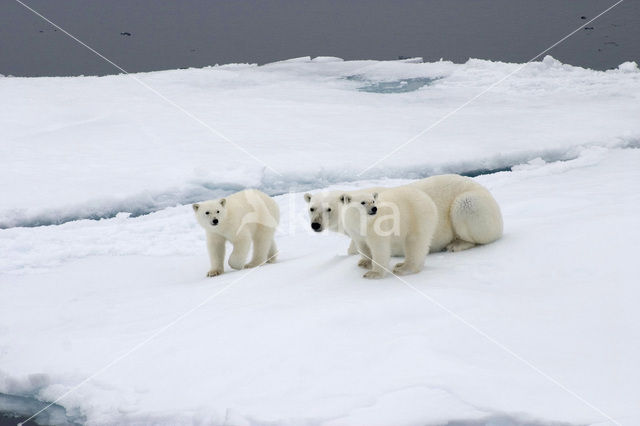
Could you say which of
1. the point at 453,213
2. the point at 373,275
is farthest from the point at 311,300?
the point at 453,213

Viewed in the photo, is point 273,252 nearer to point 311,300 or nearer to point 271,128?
point 311,300

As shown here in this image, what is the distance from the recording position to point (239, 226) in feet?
15.4

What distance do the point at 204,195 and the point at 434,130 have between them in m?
4.58

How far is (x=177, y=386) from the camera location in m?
2.59

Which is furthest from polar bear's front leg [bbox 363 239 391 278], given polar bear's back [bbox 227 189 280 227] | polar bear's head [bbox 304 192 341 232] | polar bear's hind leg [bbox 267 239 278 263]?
polar bear's hind leg [bbox 267 239 278 263]

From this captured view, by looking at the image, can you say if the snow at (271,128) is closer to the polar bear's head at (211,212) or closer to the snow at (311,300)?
the snow at (311,300)

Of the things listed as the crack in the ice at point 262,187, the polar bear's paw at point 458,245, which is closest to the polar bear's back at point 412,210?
the polar bear's paw at point 458,245

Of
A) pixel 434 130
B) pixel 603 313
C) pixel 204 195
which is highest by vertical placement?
pixel 434 130

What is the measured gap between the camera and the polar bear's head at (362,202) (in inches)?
131

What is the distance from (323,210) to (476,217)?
0.91 m

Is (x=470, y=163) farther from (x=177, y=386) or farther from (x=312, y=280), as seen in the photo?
(x=177, y=386)

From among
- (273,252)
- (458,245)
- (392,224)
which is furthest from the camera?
(273,252)

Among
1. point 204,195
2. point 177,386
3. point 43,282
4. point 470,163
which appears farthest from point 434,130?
point 177,386

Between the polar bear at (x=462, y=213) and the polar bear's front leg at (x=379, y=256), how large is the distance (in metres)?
0.49
